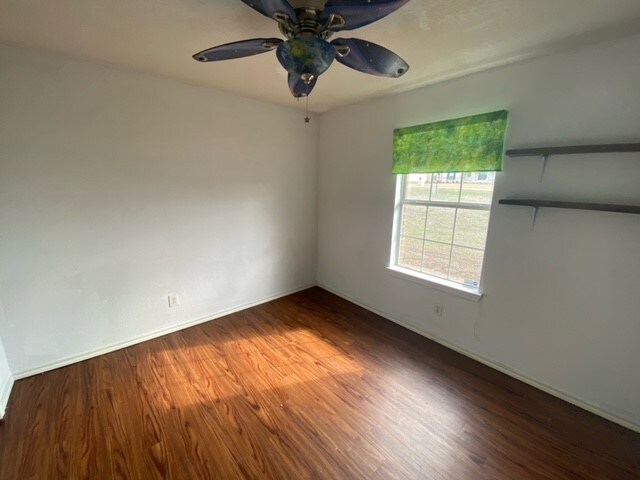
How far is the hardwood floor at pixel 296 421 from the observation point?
4.45 ft

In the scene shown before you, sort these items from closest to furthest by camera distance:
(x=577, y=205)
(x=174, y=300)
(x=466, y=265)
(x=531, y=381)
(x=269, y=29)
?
(x=269, y=29) < (x=577, y=205) < (x=531, y=381) < (x=466, y=265) < (x=174, y=300)

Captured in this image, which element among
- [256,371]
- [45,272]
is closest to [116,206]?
[45,272]

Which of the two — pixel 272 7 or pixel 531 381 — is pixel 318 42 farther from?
pixel 531 381

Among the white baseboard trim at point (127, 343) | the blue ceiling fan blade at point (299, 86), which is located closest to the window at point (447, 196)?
the blue ceiling fan blade at point (299, 86)

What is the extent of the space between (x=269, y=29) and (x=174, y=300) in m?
2.28

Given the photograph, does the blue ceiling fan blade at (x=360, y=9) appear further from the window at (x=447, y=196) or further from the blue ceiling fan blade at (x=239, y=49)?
the window at (x=447, y=196)

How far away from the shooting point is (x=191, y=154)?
240 centimetres

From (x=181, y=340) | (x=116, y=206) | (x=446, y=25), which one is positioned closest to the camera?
(x=446, y=25)

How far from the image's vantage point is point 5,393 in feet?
5.57

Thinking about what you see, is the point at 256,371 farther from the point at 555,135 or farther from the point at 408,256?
the point at 555,135

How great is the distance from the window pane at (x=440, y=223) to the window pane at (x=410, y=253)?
160 mm

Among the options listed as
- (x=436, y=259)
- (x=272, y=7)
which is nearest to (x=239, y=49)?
(x=272, y=7)

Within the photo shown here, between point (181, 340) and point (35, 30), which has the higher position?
point (35, 30)

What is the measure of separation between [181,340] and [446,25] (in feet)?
9.65
